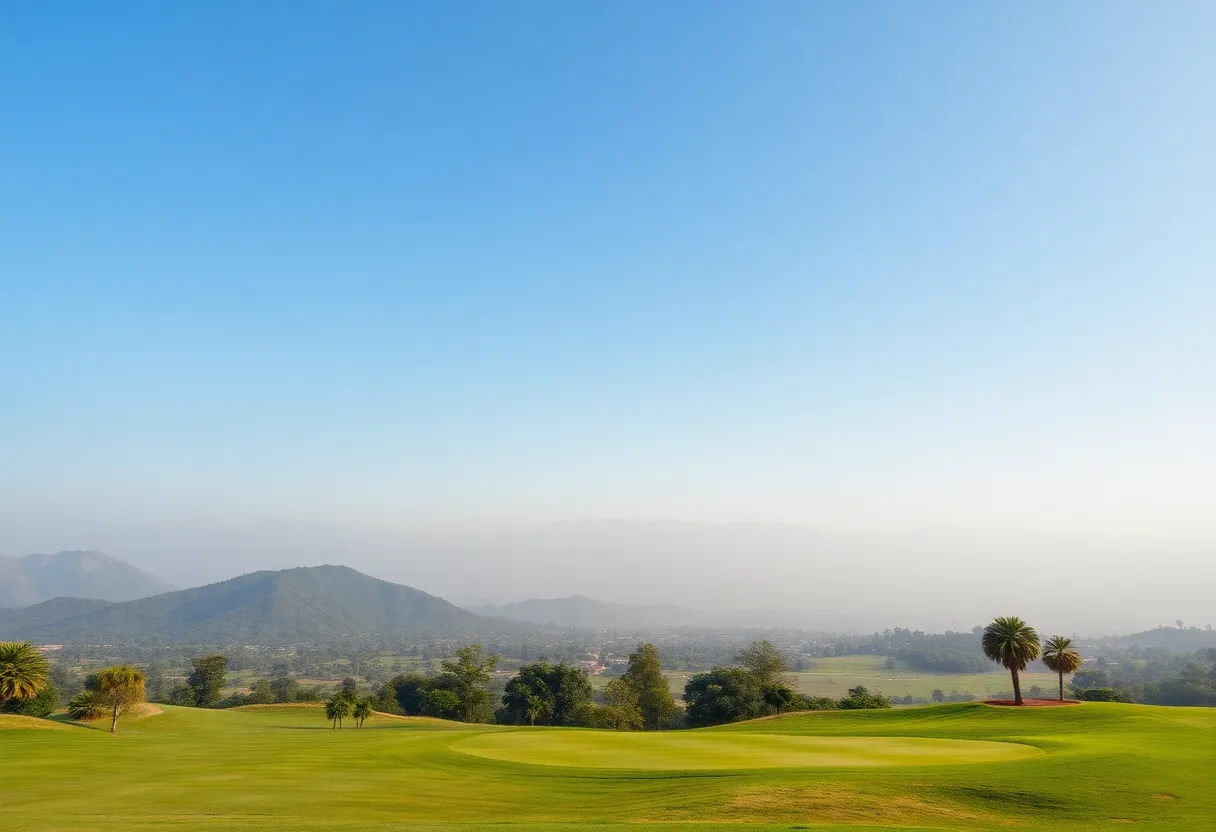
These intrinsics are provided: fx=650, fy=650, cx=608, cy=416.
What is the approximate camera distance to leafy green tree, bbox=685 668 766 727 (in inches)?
3361

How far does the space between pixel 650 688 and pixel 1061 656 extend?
55423 mm

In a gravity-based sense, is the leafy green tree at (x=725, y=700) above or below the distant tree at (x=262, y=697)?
above

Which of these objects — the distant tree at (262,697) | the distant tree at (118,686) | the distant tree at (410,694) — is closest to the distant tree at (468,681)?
the distant tree at (410,694)

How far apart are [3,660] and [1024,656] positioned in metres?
82.2

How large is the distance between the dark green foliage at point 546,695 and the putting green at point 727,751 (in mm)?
48799

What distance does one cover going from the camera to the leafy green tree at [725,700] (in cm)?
8538

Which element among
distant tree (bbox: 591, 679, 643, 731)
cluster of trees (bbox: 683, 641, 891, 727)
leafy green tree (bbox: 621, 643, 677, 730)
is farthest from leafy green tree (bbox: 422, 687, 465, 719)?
cluster of trees (bbox: 683, 641, 891, 727)

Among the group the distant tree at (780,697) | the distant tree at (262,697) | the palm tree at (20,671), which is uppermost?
the palm tree at (20,671)

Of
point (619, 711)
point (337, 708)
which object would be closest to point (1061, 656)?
point (619, 711)

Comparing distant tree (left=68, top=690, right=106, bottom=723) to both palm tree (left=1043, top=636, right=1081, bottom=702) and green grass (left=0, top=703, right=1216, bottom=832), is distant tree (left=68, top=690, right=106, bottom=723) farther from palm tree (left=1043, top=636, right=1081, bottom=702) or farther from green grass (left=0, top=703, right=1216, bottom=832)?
palm tree (left=1043, top=636, right=1081, bottom=702)

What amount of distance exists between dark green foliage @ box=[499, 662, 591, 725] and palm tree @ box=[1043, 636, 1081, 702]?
5600cm

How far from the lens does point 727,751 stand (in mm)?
34312

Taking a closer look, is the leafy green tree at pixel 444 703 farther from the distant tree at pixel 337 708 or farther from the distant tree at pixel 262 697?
the distant tree at pixel 262 697

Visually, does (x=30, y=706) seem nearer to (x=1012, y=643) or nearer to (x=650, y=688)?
(x=650, y=688)
